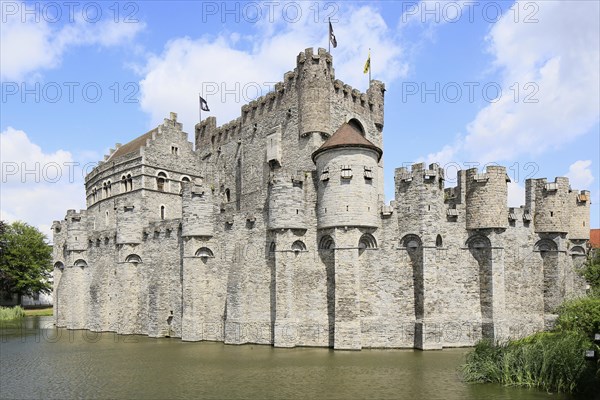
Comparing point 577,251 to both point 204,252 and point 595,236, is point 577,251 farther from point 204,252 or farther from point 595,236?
point 595,236

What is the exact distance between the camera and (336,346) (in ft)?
76.8

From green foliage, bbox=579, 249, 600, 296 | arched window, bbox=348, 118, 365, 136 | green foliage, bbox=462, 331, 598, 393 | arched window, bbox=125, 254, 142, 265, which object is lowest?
green foliage, bbox=462, 331, 598, 393

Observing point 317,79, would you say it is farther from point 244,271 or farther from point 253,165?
point 244,271

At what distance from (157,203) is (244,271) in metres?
14.3

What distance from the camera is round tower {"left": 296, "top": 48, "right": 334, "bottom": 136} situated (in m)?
29.9

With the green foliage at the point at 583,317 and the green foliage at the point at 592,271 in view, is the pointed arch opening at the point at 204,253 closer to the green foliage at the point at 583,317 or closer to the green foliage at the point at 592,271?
the green foliage at the point at 583,317

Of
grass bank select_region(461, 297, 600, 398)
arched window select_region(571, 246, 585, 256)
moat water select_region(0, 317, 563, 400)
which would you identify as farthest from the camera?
arched window select_region(571, 246, 585, 256)

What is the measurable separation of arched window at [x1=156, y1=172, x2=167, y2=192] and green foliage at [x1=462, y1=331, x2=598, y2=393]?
91.9ft

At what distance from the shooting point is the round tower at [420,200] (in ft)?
79.6

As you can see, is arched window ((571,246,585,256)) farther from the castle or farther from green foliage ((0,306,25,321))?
green foliage ((0,306,25,321))

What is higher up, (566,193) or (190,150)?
(190,150)

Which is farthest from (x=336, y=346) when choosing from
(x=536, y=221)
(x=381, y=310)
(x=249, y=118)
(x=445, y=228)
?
(x=249, y=118)

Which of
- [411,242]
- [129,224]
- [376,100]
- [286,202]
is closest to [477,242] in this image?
[411,242]

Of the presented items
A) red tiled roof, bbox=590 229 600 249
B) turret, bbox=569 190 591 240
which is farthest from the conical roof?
red tiled roof, bbox=590 229 600 249
